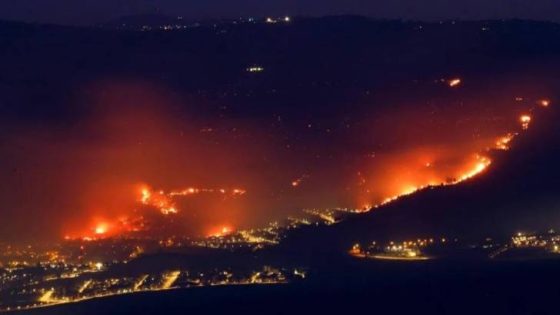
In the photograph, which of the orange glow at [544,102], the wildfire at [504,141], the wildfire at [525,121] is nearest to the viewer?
the wildfire at [504,141]

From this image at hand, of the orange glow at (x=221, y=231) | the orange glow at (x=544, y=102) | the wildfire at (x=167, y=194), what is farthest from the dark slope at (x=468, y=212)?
the orange glow at (x=544, y=102)

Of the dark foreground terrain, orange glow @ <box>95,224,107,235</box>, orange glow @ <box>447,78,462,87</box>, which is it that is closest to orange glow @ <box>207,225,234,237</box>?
orange glow @ <box>95,224,107,235</box>

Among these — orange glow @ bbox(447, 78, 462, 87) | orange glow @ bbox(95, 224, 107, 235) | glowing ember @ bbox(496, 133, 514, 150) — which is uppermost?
orange glow @ bbox(447, 78, 462, 87)

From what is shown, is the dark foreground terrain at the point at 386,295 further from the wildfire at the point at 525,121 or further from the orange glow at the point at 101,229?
the wildfire at the point at 525,121

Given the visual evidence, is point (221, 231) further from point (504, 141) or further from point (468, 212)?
point (504, 141)

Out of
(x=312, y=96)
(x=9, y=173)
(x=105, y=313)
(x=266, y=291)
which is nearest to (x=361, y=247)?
(x=266, y=291)

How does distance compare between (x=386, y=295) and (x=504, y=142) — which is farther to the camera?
(x=504, y=142)

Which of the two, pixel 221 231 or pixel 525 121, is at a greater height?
pixel 525 121

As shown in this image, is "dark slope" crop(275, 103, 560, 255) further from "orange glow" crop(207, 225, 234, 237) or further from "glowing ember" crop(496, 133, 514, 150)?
"glowing ember" crop(496, 133, 514, 150)

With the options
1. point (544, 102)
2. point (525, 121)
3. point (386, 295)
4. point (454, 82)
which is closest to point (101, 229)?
point (386, 295)
